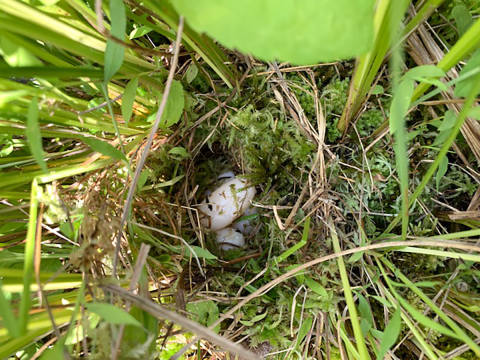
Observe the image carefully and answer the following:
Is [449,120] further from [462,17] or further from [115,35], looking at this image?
[115,35]

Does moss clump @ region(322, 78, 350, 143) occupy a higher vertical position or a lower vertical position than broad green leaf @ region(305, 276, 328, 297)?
higher

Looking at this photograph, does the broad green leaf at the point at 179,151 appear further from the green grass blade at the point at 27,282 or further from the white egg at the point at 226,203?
the green grass blade at the point at 27,282

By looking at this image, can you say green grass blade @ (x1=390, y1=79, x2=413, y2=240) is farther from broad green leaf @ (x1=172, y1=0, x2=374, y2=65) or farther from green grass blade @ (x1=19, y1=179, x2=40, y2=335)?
green grass blade @ (x1=19, y1=179, x2=40, y2=335)

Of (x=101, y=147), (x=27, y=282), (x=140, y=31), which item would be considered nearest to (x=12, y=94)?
(x=101, y=147)

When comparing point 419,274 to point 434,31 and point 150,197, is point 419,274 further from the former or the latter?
point 150,197

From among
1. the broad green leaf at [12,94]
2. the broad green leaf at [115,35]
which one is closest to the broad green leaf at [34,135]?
the broad green leaf at [12,94]

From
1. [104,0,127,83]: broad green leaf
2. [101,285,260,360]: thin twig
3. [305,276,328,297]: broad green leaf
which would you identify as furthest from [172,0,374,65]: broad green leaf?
[305,276,328,297]: broad green leaf
